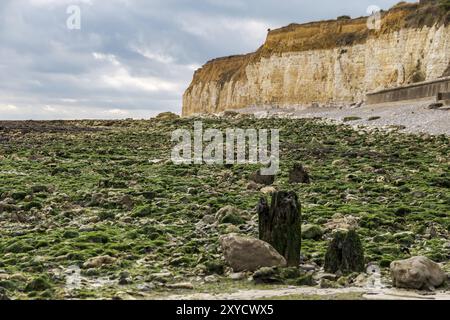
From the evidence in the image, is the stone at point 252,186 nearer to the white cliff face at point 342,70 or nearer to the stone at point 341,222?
the stone at point 341,222

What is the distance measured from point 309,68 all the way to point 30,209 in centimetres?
7058

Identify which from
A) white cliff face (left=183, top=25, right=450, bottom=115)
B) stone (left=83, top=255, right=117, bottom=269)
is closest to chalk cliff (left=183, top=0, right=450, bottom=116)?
white cliff face (left=183, top=25, right=450, bottom=115)

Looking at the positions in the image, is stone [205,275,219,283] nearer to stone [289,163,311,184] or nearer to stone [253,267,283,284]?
stone [253,267,283,284]

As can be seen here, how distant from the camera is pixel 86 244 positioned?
38.4 feet

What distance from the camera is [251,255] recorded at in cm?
995

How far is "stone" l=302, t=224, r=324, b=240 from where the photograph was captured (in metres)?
12.3

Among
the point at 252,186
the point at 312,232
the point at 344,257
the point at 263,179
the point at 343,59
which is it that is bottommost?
the point at 344,257

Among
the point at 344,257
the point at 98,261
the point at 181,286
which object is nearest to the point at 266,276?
the point at 181,286

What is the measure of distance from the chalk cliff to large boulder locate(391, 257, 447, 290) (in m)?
47.3

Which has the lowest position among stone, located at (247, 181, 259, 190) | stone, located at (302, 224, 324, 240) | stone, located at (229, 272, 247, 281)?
stone, located at (229, 272, 247, 281)

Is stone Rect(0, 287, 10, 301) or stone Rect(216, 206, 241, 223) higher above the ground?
stone Rect(216, 206, 241, 223)

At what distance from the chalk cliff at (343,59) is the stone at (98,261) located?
156 feet

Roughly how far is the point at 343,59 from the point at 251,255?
68502 mm

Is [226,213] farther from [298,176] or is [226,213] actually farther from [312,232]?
[298,176]
